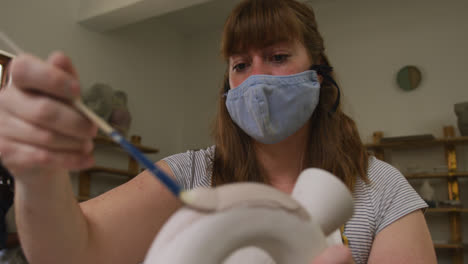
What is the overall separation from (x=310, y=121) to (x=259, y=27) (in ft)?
1.03

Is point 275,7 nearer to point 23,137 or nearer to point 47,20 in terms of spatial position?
point 23,137

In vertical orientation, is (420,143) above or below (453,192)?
above

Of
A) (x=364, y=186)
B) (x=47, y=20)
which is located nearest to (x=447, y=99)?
(x=364, y=186)

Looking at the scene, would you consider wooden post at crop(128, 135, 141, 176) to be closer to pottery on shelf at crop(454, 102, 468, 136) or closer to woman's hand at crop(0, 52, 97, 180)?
pottery on shelf at crop(454, 102, 468, 136)

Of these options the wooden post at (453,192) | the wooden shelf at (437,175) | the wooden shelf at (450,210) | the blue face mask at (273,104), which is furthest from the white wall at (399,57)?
the blue face mask at (273,104)

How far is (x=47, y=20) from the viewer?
9.82 ft

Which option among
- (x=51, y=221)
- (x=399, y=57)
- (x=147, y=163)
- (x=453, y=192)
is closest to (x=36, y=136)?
(x=147, y=163)

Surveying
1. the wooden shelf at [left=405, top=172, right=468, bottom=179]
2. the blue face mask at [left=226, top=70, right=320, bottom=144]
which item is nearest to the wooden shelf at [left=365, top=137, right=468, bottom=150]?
the wooden shelf at [left=405, top=172, right=468, bottom=179]

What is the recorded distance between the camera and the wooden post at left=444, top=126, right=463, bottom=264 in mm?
3049

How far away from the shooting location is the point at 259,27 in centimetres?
93

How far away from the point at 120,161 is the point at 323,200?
3292 millimetres

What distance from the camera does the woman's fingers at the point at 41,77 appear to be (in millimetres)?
388

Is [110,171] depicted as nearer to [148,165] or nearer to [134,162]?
[134,162]

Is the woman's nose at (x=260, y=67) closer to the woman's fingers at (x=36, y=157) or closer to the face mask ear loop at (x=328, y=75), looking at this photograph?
the face mask ear loop at (x=328, y=75)
